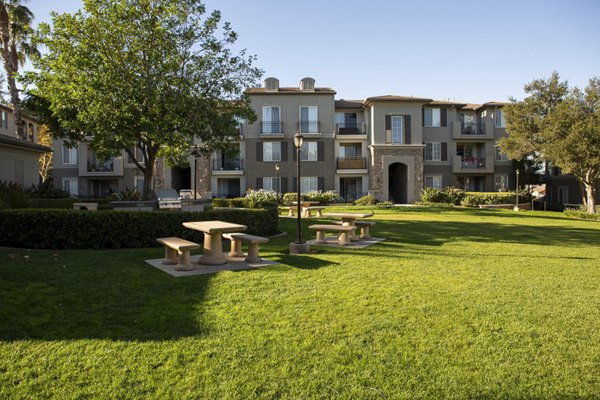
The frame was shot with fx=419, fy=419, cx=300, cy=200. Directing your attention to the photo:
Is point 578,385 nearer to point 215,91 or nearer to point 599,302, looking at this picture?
point 599,302

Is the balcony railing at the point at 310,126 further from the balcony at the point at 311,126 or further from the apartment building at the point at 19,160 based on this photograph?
the apartment building at the point at 19,160

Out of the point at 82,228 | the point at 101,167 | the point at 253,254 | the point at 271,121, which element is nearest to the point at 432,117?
the point at 271,121

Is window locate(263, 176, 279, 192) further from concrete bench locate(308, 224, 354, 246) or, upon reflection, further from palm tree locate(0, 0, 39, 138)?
concrete bench locate(308, 224, 354, 246)

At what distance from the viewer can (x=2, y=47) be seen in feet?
70.3

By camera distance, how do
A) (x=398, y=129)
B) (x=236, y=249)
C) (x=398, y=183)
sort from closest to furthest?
(x=236, y=249) → (x=398, y=129) → (x=398, y=183)

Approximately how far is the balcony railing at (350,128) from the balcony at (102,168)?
17909mm

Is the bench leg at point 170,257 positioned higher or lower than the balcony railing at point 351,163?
lower

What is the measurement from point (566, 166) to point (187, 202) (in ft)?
74.1

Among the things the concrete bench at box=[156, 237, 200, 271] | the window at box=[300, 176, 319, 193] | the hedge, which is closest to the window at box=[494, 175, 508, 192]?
the window at box=[300, 176, 319, 193]

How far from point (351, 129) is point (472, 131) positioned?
10454 mm

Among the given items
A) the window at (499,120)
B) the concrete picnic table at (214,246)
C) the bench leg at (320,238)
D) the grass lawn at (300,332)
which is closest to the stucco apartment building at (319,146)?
the window at (499,120)

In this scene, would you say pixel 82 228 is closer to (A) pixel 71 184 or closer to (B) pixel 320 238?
(B) pixel 320 238

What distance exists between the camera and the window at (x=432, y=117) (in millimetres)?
35344

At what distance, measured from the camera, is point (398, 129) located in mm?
33625
